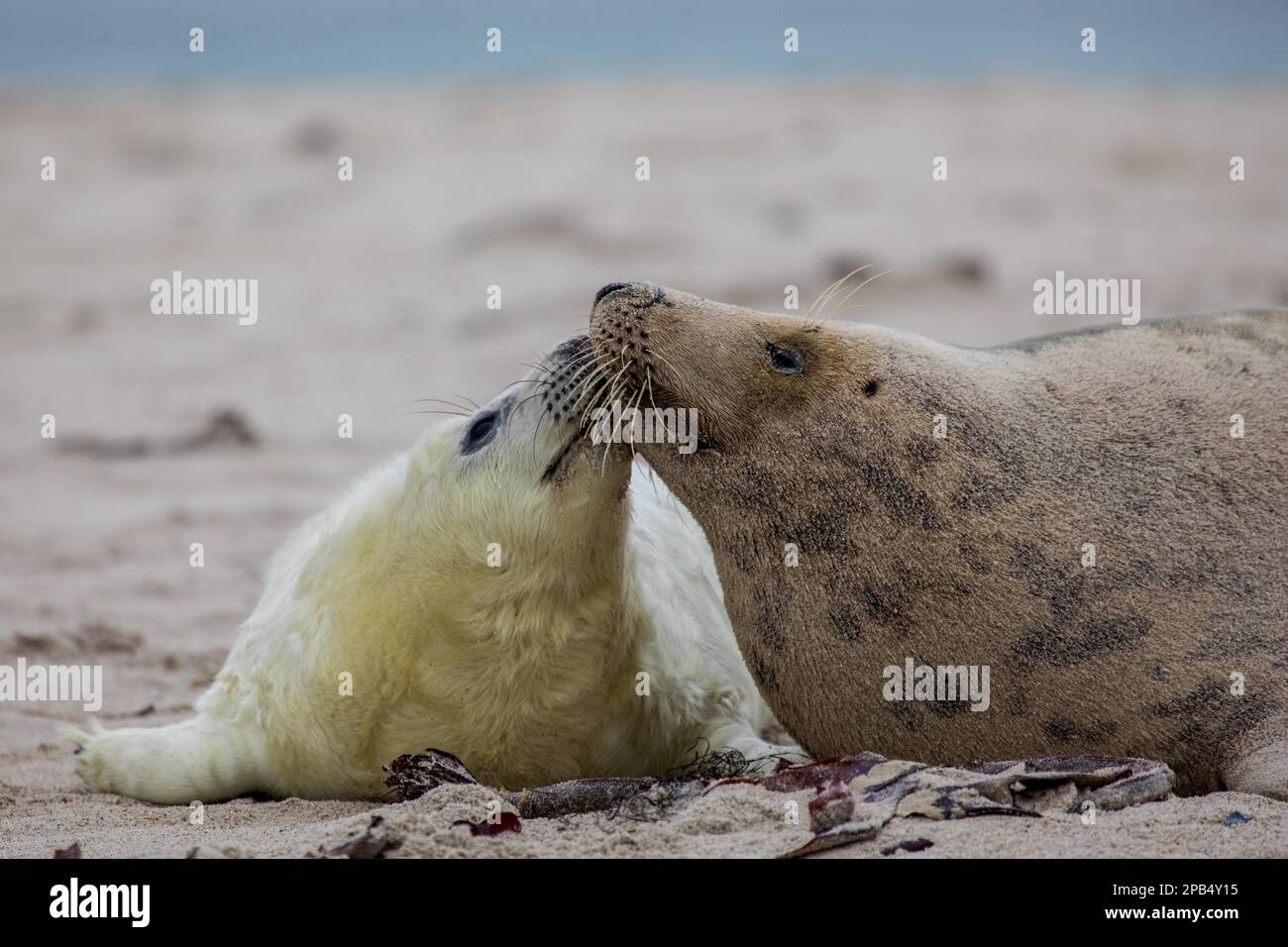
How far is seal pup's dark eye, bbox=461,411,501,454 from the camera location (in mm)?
4406

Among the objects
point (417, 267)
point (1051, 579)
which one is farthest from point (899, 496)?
point (417, 267)

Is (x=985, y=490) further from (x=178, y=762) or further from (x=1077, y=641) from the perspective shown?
(x=178, y=762)

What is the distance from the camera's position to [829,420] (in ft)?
12.7

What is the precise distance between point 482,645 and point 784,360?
1.10m

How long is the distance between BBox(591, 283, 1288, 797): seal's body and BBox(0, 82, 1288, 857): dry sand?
12.9 inches

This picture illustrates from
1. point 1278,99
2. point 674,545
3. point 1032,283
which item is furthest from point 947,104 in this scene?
point 674,545

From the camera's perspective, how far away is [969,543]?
3770mm

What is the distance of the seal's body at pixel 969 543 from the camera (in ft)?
12.3

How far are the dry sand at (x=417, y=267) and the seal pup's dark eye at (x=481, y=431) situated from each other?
3.47 feet

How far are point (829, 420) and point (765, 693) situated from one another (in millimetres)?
692
